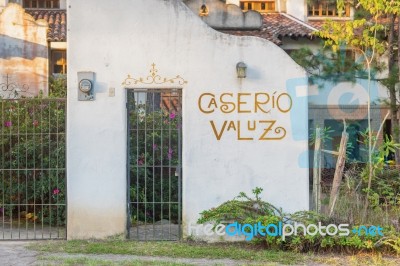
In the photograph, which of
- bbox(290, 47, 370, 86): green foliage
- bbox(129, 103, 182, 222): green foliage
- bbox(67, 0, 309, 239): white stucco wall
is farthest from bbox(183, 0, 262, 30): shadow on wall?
bbox(290, 47, 370, 86): green foliage

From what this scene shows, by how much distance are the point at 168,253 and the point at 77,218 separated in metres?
1.68

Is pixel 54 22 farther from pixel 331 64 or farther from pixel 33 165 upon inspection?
pixel 33 165

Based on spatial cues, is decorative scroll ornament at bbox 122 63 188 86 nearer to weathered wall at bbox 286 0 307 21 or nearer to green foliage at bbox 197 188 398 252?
green foliage at bbox 197 188 398 252

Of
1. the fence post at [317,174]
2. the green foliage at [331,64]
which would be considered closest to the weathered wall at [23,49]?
the green foliage at [331,64]

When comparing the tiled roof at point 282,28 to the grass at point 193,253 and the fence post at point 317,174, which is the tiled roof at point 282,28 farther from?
the grass at point 193,253

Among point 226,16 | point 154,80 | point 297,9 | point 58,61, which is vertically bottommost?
point 154,80

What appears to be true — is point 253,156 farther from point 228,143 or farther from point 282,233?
point 282,233

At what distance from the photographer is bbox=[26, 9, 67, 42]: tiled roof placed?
69.3 feet

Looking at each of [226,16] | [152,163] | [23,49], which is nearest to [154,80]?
[226,16]

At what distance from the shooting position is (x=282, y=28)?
23.2 metres

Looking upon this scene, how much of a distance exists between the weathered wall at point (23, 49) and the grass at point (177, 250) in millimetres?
11572

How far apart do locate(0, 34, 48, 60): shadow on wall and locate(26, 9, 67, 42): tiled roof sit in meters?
0.53

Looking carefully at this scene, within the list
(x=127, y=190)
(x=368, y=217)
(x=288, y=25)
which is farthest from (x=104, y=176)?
(x=288, y=25)

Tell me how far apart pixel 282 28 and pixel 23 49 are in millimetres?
9104
